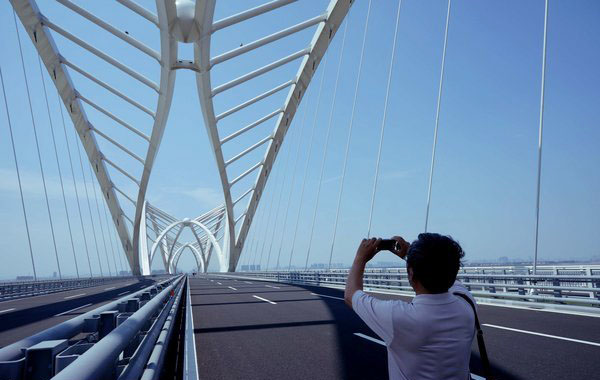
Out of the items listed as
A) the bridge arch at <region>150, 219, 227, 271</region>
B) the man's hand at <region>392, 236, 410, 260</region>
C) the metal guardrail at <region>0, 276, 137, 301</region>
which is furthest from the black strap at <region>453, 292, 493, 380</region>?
the bridge arch at <region>150, 219, 227, 271</region>

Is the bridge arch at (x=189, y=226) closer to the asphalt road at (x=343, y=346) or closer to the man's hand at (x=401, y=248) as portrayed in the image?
the asphalt road at (x=343, y=346)

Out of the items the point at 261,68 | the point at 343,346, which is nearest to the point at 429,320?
the point at 343,346

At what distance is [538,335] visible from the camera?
7.69 metres

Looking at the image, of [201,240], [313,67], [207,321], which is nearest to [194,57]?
[313,67]

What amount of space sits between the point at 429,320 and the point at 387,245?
0.48 metres

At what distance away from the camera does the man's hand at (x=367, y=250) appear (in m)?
2.15

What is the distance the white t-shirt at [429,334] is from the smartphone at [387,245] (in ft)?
1.13

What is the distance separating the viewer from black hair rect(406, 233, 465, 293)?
6.49 ft

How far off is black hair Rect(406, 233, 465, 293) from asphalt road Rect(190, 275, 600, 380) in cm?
348

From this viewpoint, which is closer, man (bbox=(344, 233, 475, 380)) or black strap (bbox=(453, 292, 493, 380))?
black strap (bbox=(453, 292, 493, 380))

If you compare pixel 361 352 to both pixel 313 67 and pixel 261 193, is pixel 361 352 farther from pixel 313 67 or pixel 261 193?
pixel 261 193

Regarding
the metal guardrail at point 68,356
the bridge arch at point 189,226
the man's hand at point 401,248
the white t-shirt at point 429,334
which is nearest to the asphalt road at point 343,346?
the metal guardrail at point 68,356

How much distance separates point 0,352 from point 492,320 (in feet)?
32.1

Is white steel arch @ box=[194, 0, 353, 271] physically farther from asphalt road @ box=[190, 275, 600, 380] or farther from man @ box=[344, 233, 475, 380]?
man @ box=[344, 233, 475, 380]
